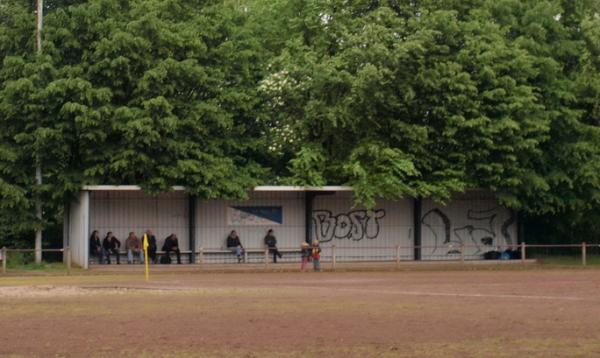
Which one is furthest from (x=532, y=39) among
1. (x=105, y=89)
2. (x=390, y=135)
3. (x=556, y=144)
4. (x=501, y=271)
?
Answer: (x=105, y=89)

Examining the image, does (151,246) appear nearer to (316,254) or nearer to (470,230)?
(316,254)

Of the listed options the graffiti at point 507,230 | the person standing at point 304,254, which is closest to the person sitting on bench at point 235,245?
the person standing at point 304,254

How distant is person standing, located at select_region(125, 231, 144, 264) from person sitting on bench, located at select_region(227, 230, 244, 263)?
3.52 m

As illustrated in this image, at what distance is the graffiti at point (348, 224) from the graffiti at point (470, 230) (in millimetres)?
2264

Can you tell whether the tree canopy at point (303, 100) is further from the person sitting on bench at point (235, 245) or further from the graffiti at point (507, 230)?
the person sitting on bench at point (235, 245)

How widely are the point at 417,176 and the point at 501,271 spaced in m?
5.08

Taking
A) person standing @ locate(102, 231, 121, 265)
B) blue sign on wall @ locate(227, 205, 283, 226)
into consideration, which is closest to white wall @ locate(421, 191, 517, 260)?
blue sign on wall @ locate(227, 205, 283, 226)

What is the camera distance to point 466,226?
43625 mm

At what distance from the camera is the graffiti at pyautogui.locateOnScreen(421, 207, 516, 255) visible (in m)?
43.2

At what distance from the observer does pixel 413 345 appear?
1662cm

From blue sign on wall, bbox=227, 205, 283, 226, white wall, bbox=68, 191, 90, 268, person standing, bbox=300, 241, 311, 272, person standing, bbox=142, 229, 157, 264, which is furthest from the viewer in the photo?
blue sign on wall, bbox=227, 205, 283, 226

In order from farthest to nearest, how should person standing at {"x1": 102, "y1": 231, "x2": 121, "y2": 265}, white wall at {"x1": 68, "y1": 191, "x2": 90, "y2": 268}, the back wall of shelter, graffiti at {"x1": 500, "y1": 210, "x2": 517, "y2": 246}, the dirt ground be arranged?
graffiti at {"x1": 500, "y1": 210, "x2": 517, "y2": 246} < the back wall of shelter < person standing at {"x1": 102, "y1": 231, "x2": 121, "y2": 265} < white wall at {"x1": 68, "y1": 191, "x2": 90, "y2": 268} < the dirt ground

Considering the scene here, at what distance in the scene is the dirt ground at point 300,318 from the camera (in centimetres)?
1631

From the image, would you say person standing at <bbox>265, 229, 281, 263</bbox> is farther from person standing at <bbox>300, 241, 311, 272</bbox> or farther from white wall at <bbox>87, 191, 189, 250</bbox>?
white wall at <bbox>87, 191, 189, 250</bbox>
